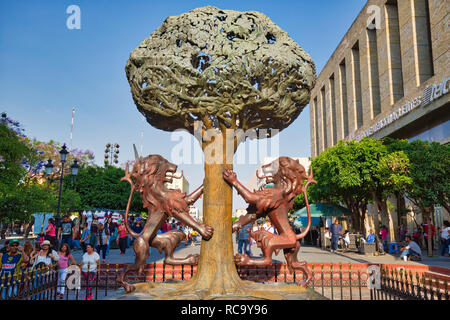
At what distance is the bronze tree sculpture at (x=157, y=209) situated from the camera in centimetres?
514

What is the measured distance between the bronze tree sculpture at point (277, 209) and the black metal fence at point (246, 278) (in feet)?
3.23

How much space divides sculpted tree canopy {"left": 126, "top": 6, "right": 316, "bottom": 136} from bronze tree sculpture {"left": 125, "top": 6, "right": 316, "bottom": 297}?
1 centimetres

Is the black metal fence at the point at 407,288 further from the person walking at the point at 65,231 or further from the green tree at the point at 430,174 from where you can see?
the person walking at the point at 65,231

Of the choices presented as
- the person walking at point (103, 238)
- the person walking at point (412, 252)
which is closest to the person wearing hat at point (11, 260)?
the person walking at point (103, 238)

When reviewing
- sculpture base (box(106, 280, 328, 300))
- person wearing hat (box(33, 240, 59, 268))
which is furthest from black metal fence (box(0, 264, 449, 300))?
sculpture base (box(106, 280, 328, 300))

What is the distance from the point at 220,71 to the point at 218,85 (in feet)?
0.67

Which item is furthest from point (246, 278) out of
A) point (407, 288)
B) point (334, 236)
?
point (334, 236)

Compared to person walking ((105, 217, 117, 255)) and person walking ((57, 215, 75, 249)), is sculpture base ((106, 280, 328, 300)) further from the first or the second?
person walking ((57, 215, 75, 249))

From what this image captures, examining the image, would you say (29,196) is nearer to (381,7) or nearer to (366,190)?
(366,190)

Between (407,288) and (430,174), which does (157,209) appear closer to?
(407,288)

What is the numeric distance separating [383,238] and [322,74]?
24620mm

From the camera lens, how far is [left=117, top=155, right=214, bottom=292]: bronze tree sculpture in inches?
202

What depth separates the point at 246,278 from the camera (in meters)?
8.45
